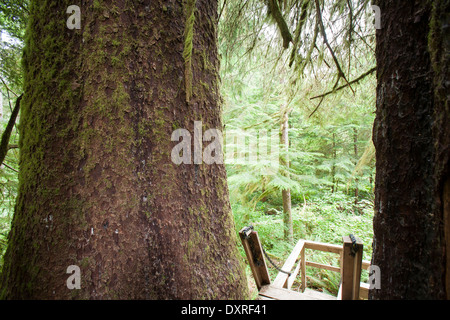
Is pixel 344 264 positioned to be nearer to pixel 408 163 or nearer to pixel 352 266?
pixel 352 266

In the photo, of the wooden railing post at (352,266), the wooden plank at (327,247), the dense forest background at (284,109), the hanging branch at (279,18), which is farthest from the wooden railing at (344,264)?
the hanging branch at (279,18)

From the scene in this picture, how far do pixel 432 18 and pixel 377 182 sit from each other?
28.7 inches

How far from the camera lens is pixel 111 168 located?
0.82 m

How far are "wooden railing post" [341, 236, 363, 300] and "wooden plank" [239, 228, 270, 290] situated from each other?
2.29ft

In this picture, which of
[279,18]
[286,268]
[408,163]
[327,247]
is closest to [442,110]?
[408,163]

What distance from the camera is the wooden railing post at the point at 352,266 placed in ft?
4.43

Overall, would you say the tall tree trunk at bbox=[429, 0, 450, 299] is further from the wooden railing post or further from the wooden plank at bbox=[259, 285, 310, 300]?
the wooden plank at bbox=[259, 285, 310, 300]

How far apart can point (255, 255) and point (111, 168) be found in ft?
5.33

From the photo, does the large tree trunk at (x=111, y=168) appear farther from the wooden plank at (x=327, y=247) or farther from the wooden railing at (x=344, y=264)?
the wooden plank at (x=327, y=247)

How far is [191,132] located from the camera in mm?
982

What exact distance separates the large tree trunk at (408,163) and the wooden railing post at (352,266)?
380 mm

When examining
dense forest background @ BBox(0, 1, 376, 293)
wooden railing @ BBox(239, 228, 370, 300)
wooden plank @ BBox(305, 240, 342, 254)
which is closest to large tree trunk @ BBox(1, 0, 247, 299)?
wooden railing @ BBox(239, 228, 370, 300)
